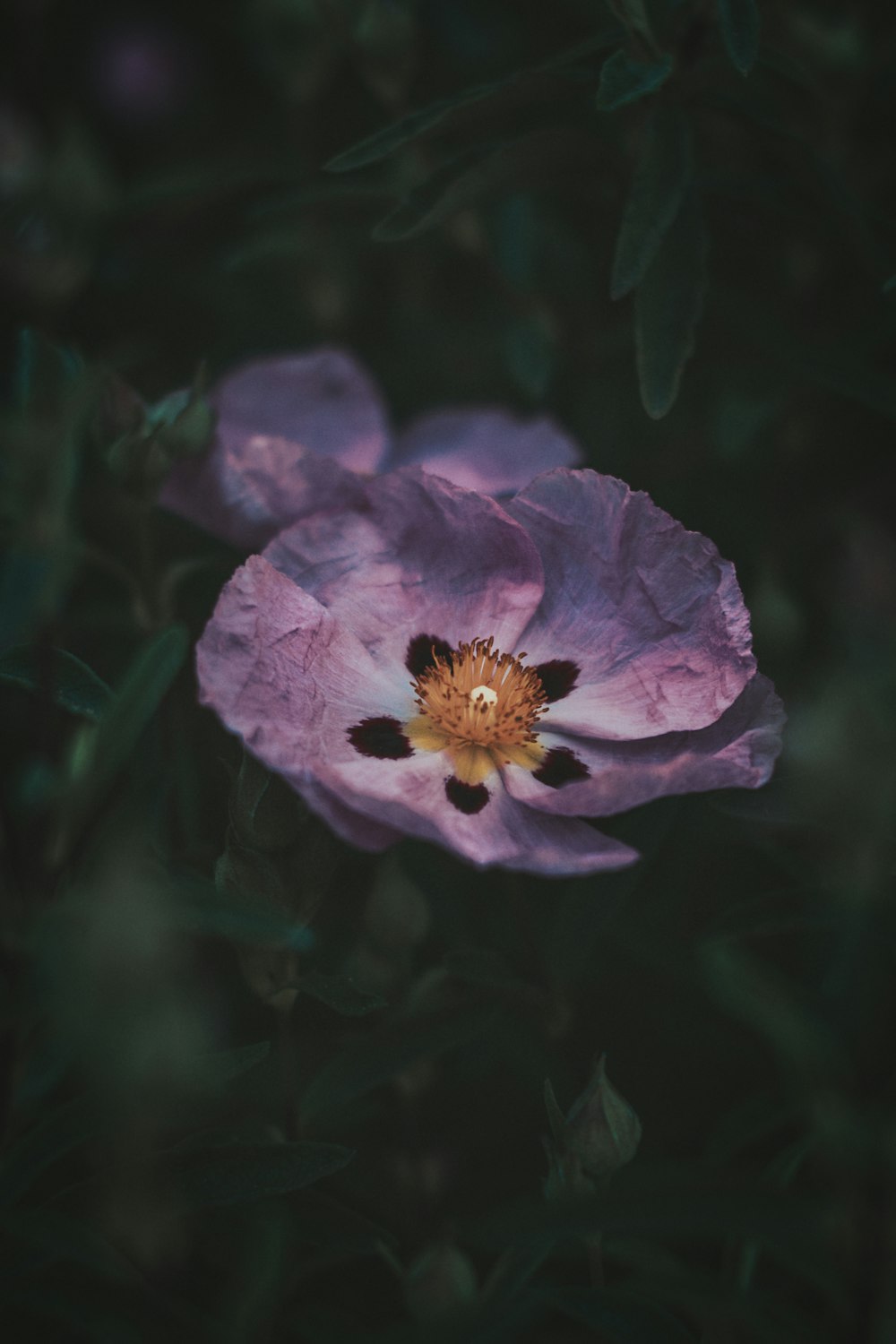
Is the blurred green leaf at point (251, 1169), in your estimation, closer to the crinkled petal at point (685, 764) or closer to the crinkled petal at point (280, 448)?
the crinkled petal at point (685, 764)

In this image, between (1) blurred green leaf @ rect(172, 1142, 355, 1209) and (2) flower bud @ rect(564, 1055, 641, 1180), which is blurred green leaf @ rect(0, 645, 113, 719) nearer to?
(1) blurred green leaf @ rect(172, 1142, 355, 1209)

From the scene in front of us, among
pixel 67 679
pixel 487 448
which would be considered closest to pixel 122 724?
pixel 67 679

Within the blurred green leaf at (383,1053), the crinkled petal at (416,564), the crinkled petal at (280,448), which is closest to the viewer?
the blurred green leaf at (383,1053)

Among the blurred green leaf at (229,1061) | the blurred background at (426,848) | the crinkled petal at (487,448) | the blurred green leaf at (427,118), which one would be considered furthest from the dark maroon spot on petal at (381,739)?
the blurred green leaf at (427,118)

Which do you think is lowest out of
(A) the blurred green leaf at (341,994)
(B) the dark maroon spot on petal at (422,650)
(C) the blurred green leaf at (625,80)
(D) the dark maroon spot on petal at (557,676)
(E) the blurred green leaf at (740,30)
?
(A) the blurred green leaf at (341,994)

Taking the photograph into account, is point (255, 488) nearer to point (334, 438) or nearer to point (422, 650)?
point (422, 650)
